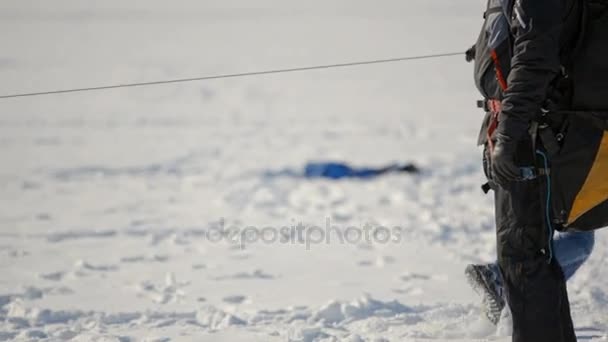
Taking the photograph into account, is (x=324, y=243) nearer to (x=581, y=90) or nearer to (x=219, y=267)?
(x=219, y=267)

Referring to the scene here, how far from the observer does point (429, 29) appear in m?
24.9

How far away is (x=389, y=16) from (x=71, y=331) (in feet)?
85.7

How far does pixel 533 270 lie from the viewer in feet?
10.4

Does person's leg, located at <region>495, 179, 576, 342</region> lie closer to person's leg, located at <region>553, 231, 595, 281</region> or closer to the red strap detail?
the red strap detail

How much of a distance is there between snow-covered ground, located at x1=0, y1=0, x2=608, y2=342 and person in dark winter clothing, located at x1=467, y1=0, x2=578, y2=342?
92 cm

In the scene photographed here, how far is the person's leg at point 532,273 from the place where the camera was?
10.4 feet

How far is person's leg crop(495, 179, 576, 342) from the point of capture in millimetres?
3158

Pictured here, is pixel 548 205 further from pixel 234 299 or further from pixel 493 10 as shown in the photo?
pixel 234 299

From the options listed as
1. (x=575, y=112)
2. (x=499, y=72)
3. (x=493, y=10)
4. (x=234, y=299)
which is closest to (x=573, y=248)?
(x=575, y=112)

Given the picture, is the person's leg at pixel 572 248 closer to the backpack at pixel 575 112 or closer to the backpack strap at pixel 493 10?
the backpack at pixel 575 112

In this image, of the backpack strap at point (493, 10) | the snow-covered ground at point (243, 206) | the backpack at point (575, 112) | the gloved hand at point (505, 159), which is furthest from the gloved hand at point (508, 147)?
the snow-covered ground at point (243, 206)

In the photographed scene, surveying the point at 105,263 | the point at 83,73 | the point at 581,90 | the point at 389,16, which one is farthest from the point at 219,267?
the point at 389,16

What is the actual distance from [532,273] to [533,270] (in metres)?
0.01

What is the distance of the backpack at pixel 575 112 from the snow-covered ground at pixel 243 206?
1.07 meters
